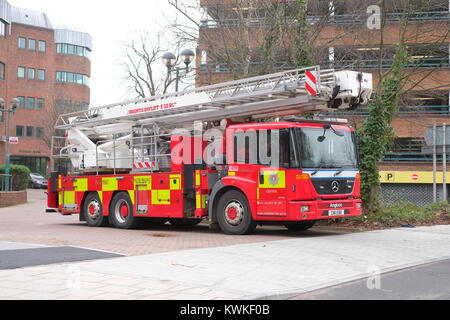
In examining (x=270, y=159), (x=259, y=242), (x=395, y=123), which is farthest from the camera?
(x=395, y=123)

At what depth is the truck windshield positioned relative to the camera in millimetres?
12492

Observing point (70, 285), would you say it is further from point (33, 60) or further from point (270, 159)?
point (33, 60)

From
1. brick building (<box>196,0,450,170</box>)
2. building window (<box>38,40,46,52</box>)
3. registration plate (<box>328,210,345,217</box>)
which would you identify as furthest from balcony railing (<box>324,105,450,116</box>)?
building window (<box>38,40,46,52</box>)

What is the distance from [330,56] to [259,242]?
11866 millimetres

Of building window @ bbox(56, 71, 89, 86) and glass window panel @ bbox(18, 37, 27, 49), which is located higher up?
glass window panel @ bbox(18, 37, 27, 49)

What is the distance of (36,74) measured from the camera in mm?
63250

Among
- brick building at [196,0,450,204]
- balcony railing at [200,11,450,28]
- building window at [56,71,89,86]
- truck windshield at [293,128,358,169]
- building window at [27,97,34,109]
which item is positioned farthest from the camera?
building window at [56,71,89,86]

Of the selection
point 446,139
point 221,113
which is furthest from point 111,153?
point 446,139

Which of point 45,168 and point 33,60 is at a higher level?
point 33,60

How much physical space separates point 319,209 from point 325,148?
4.71 feet

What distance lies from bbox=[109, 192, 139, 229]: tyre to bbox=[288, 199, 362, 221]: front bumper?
215 inches

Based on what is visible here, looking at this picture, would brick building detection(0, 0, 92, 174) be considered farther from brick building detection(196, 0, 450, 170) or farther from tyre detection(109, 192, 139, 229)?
tyre detection(109, 192, 139, 229)

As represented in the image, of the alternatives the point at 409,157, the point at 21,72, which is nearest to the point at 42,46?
the point at 21,72

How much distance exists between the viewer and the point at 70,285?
657 cm
